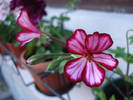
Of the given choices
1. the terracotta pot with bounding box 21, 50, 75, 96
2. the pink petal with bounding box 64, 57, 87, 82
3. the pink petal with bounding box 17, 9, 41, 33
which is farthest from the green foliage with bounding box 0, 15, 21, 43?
the pink petal with bounding box 64, 57, 87, 82

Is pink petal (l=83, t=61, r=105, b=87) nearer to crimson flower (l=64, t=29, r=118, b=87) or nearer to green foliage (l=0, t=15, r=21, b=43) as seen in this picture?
crimson flower (l=64, t=29, r=118, b=87)

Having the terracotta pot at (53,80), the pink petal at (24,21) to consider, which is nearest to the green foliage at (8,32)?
the terracotta pot at (53,80)

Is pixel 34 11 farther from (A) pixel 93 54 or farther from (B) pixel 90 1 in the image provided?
(B) pixel 90 1

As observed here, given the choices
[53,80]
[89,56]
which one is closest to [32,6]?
[53,80]

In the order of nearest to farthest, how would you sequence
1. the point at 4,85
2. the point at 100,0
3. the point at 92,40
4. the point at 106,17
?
the point at 92,40 < the point at 106,17 < the point at 100,0 < the point at 4,85

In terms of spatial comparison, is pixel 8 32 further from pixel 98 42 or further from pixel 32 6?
pixel 98 42

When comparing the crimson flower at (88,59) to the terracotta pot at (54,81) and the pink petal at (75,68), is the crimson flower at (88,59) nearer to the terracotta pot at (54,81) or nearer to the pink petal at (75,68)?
the pink petal at (75,68)

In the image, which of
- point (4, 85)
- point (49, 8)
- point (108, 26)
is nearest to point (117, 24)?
point (108, 26)
